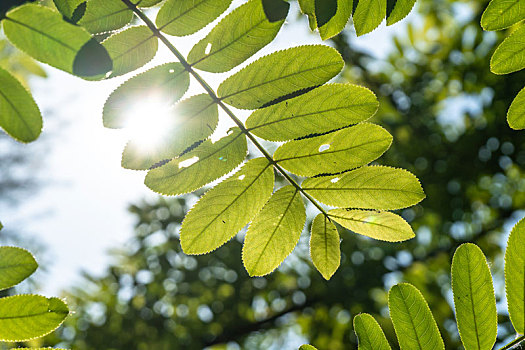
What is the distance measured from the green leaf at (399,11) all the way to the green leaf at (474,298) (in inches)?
25.5

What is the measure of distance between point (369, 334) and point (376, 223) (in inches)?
13.2

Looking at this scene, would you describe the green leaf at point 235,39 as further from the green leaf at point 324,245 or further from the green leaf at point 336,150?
the green leaf at point 324,245

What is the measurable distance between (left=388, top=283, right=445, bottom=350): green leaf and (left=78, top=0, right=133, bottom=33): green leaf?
1.07 m

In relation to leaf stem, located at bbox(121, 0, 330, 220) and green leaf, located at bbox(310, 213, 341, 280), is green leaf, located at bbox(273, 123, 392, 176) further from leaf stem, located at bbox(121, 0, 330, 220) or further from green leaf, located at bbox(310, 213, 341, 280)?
green leaf, located at bbox(310, 213, 341, 280)

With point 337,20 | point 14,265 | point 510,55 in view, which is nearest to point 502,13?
point 510,55

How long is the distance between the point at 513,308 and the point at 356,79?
13.2 ft

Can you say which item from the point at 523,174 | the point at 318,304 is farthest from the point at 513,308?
the point at 523,174

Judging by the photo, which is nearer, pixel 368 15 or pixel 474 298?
pixel 474 298

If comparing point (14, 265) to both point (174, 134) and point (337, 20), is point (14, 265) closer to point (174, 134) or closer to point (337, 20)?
point (174, 134)

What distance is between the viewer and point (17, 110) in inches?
43.9

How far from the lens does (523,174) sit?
4027 millimetres

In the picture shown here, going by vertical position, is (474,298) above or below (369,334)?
above

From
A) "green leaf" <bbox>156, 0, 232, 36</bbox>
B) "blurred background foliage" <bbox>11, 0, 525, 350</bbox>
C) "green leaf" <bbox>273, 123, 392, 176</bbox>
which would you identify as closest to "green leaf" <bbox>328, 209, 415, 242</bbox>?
"green leaf" <bbox>273, 123, 392, 176</bbox>

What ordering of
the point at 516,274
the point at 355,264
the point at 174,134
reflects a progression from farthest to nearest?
the point at 355,264 < the point at 174,134 < the point at 516,274
